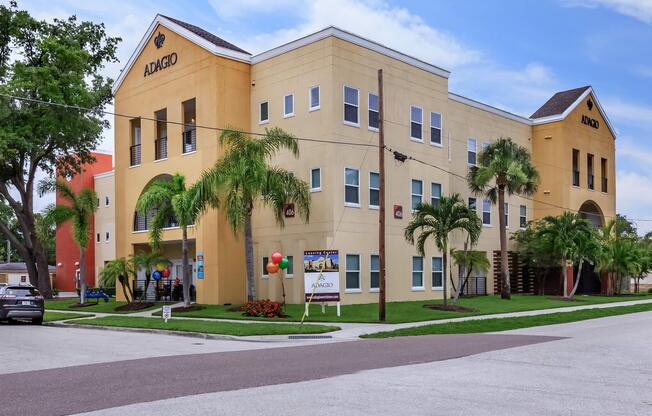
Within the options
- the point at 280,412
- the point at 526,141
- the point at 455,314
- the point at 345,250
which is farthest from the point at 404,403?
the point at 526,141

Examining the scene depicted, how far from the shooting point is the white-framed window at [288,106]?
33094mm

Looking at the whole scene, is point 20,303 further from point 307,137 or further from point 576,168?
point 576,168

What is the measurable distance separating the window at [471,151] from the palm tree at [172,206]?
1741cm

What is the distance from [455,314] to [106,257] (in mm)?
34505

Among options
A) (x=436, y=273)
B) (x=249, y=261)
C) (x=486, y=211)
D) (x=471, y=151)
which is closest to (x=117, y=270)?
(x=249, y=261)

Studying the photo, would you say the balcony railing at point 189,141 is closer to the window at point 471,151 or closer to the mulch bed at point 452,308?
the mulch bed at point 452,308

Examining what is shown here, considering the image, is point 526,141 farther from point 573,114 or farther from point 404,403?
point 404,403

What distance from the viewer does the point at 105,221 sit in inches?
2135

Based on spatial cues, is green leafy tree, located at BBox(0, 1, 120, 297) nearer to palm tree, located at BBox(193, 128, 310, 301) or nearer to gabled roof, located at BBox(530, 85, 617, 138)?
palm tree, located at BBox(193, 128, 310, 301)

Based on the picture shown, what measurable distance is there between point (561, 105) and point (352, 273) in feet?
78.1

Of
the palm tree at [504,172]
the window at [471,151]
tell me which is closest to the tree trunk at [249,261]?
the palm tree at [504,172]

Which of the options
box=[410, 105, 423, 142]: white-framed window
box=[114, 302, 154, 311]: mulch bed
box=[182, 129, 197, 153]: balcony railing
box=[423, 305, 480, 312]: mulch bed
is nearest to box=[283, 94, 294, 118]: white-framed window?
box=[182, 129, 197, 153]: balcony railing

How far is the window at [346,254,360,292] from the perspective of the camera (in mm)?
31609

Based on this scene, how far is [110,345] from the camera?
59.8ft
